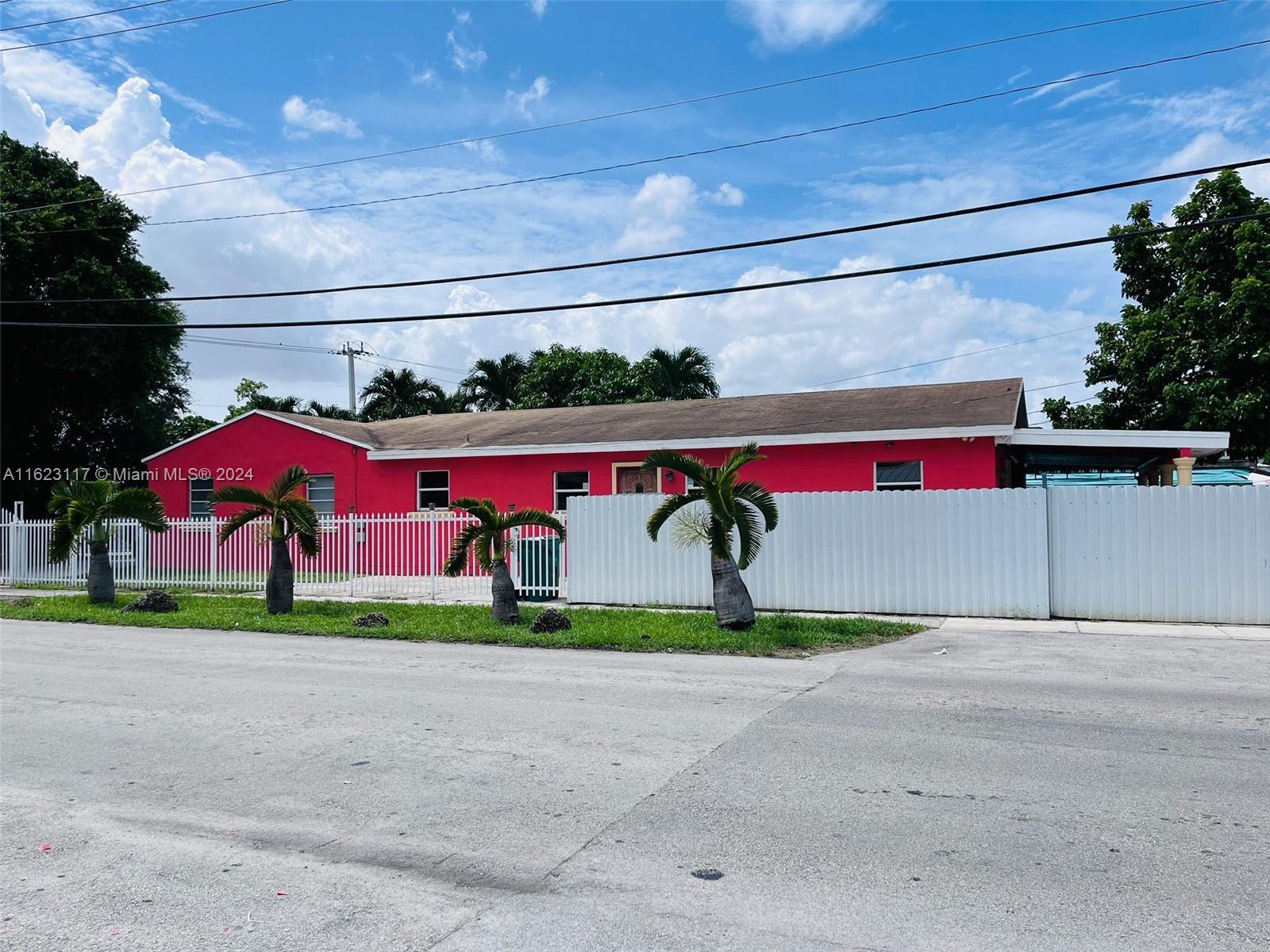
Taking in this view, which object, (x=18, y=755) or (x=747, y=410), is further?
(x=747, y=410)

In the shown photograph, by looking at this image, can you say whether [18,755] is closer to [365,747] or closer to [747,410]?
[365,747]

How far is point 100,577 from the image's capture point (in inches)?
721

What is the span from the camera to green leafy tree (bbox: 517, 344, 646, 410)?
4306cm

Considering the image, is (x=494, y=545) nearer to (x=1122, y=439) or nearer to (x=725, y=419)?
(x=725, y=419)

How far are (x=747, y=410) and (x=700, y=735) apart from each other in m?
16.4

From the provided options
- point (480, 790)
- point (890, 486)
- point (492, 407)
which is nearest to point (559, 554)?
point (890, 486)

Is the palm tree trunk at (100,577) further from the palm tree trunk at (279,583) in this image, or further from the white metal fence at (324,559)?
the palm tree trunk at (279,583)

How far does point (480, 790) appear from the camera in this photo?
5.89 metres

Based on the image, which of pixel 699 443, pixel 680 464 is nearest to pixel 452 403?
pixel 699 443

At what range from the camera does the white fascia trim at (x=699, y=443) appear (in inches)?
715

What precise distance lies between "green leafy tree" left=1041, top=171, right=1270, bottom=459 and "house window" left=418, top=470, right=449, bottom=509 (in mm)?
17548

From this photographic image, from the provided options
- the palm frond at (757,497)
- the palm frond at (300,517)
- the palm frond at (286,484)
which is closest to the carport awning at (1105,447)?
the palm frond at (757,497)

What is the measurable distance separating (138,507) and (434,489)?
7.49m

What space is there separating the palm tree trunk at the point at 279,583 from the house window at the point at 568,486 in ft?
24.5
